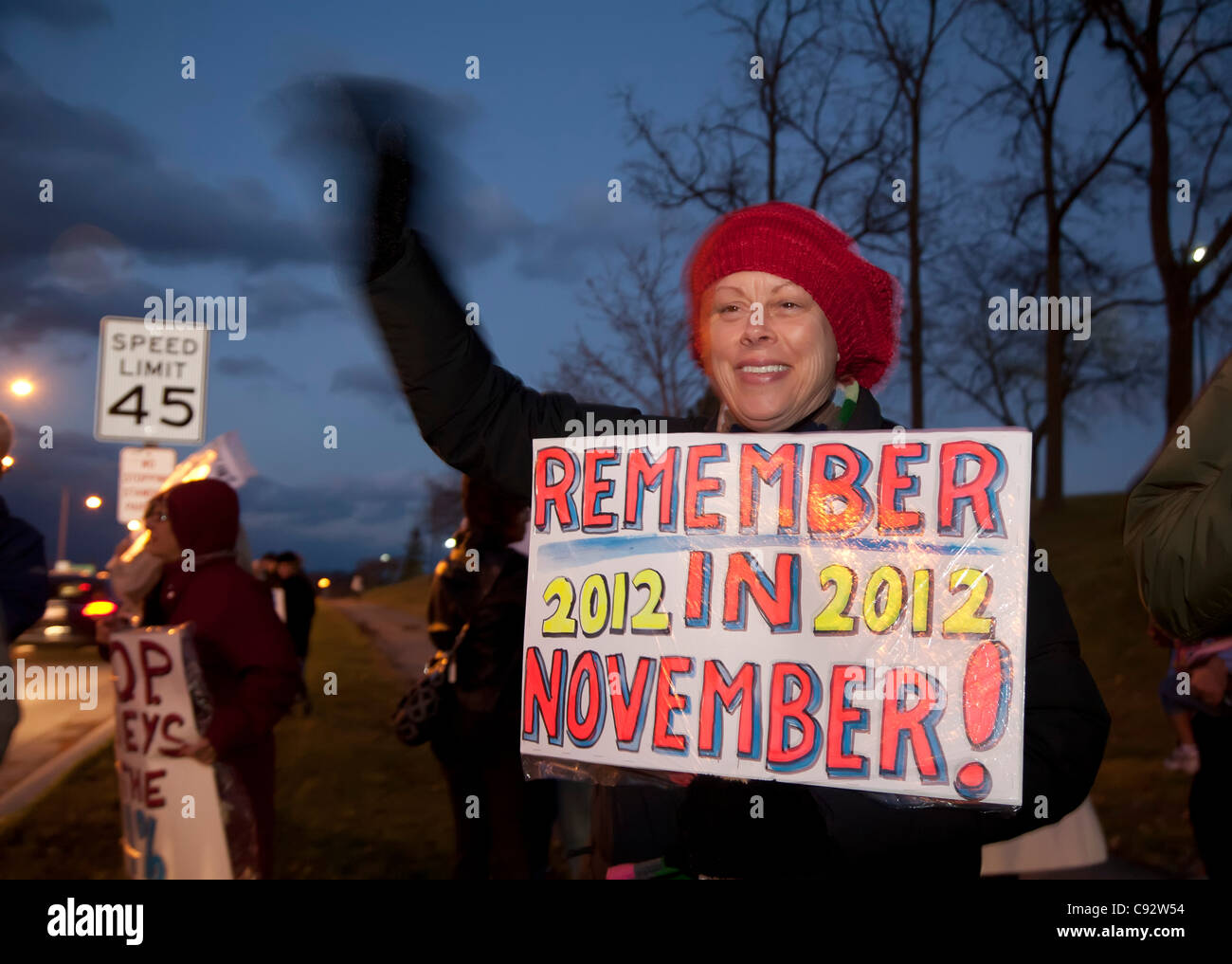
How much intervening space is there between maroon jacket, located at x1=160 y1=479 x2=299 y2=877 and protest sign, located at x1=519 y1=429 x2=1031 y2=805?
6.92ft

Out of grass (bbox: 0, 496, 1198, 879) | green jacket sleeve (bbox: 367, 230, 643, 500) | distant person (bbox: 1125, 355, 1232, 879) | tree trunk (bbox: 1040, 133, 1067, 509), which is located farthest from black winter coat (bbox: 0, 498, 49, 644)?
tree trunk (bbox: 1040, 133, 1067, 509)

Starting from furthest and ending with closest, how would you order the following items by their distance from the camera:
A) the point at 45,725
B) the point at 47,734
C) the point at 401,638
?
the point at 401,638 < the point at 45,725 < the point at 47,734

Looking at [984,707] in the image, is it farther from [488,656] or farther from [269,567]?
[269,567]

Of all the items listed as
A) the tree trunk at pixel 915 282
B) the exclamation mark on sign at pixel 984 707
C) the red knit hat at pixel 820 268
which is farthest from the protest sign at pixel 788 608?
the tree trunk at pixel 915 282

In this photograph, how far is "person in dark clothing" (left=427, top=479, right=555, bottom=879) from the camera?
15.1 feet

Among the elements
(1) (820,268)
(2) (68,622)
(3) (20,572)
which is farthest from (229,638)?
(2) (68,622)

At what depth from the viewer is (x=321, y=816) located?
7.91 m

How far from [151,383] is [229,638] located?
14.6ft

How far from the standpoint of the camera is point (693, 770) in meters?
1.83

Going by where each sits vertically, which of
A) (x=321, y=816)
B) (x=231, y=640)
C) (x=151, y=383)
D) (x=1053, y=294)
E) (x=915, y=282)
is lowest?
(x=321, y=816)

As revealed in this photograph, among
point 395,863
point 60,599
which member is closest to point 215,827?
point 395,863
